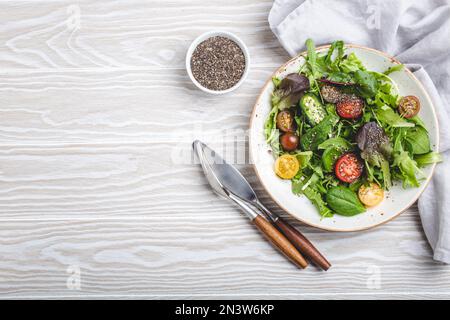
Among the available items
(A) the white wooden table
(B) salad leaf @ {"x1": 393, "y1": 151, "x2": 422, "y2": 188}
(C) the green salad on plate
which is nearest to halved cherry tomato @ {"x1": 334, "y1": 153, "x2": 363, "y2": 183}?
(C) the green salad on plate

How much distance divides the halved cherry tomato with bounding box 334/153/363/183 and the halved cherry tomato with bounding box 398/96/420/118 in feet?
0.62

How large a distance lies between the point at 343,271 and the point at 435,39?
0.75 metres

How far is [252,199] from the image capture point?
1.40m

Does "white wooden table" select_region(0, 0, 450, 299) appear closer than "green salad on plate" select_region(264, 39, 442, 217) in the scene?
No

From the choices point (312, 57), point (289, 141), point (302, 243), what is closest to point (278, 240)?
point (302, 243)

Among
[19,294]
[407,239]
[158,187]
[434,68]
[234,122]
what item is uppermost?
[434,68]

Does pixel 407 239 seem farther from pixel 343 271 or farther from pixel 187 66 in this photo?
pixel 187 66

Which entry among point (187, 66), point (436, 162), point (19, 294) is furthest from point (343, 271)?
point (19, 294)

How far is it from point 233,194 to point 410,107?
574 millimetres

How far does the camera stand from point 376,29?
4.62 ft

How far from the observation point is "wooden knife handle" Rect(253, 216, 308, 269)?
53.8 inches

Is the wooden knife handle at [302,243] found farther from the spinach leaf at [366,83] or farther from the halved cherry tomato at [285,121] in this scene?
the spinach leaf at [366,83]

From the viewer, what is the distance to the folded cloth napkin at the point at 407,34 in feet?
4.50

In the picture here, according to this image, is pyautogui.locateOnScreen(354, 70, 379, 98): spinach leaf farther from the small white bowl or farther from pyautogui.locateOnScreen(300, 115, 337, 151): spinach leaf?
the small white bowl
